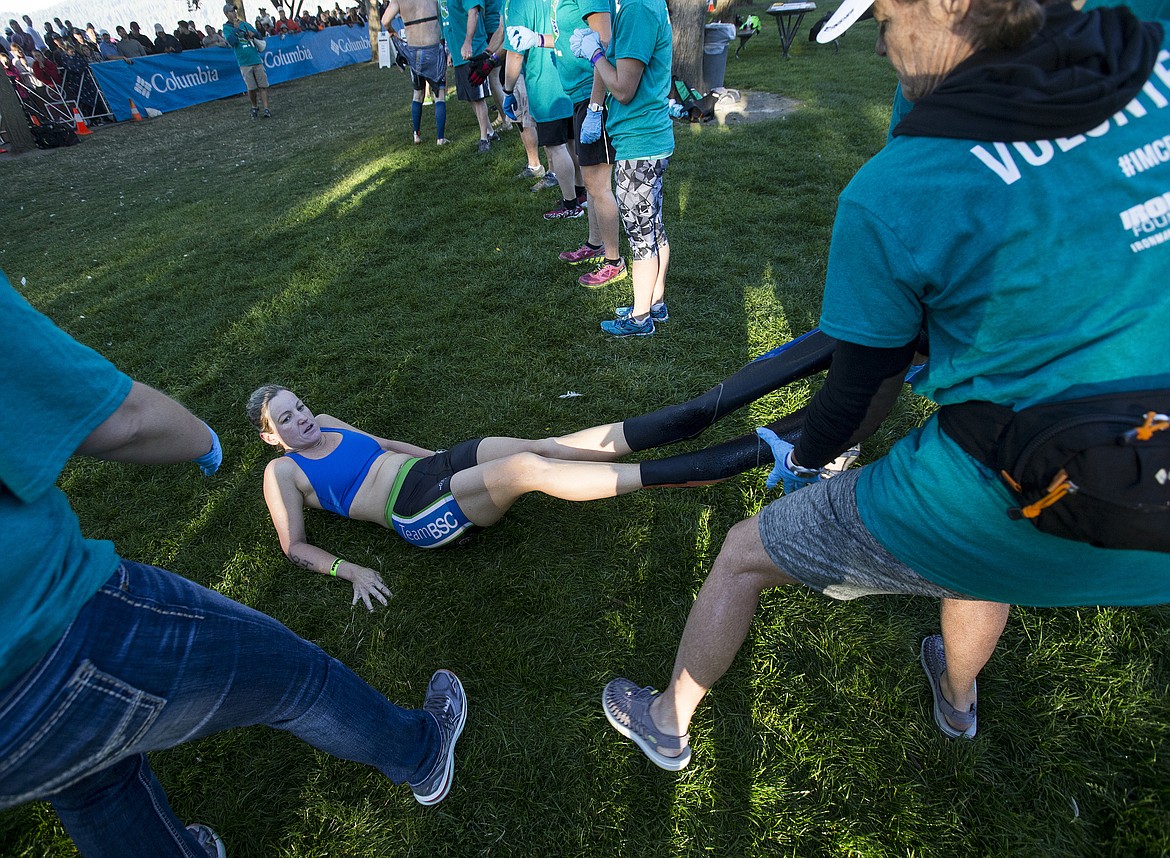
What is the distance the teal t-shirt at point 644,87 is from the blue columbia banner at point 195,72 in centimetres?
1685

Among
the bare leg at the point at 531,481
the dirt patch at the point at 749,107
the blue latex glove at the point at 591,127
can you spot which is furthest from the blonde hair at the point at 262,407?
the dirt patch at the point at 749,107

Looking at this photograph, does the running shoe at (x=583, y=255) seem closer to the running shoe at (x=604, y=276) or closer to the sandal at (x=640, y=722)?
the running shoe at (x=604, y=276)

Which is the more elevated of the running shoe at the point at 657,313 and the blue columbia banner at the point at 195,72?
the blue columbia banner at the point at 195,72

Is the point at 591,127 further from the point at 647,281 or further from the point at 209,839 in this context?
the point at 209,839

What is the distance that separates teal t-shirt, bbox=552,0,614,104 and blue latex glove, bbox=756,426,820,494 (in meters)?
2.72

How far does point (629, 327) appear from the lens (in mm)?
4055

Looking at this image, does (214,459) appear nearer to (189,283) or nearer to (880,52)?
(880,52)

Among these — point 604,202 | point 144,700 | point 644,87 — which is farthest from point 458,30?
point 144,700

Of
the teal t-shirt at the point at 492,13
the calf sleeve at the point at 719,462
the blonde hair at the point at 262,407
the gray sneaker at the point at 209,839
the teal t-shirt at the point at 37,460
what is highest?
the teal t-shirt at the point at 492,13

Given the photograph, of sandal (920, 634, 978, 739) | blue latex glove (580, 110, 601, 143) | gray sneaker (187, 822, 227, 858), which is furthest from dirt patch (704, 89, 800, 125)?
gray sneaker (187, 822, 227, 858)

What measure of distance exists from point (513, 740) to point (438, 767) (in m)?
0.26

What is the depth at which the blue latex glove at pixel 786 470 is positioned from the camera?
1784 mm

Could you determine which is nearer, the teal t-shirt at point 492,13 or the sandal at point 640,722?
the sandal at point 640,722

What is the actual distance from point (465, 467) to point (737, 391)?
1201mm
